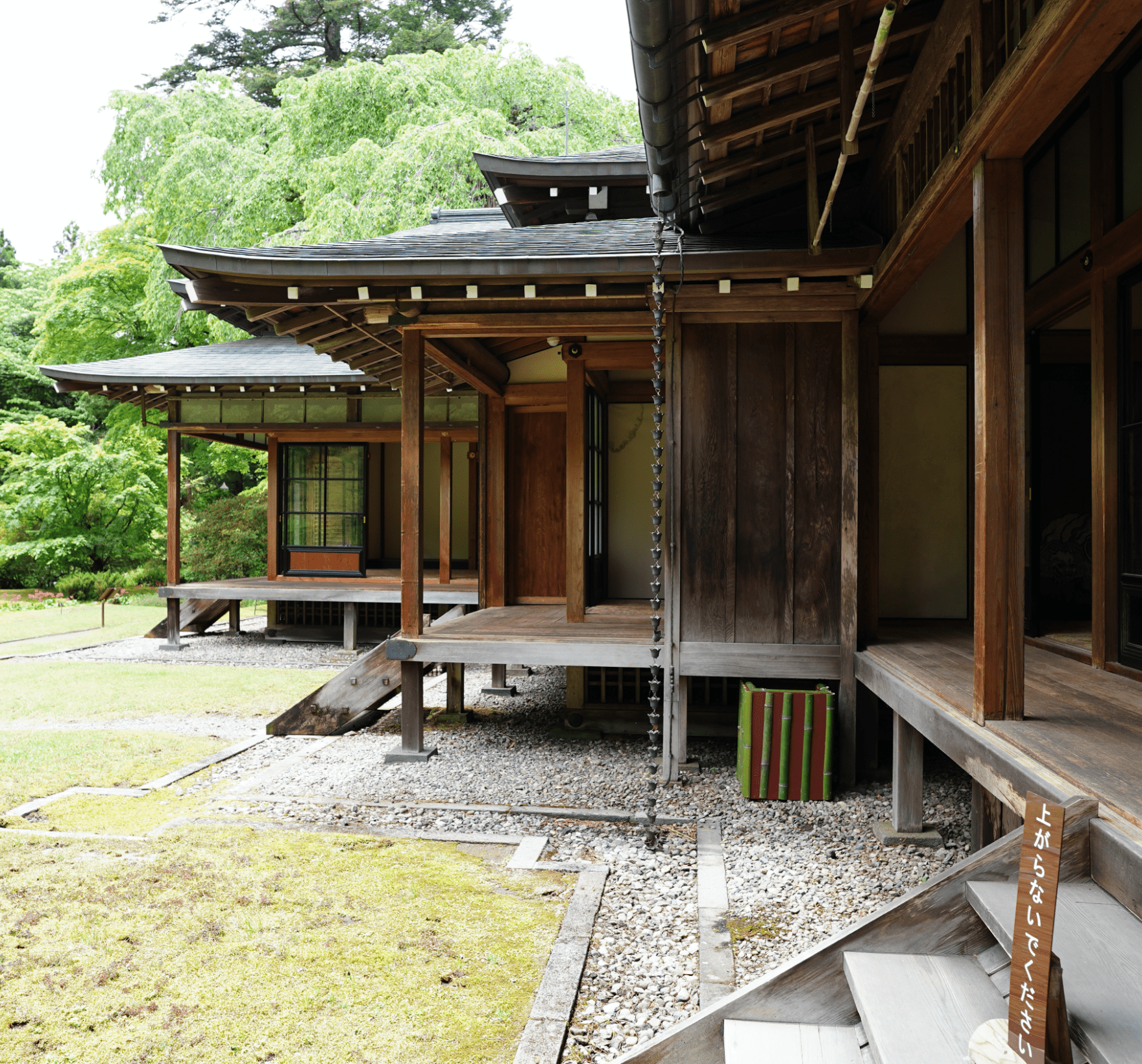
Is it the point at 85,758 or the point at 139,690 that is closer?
the point at 85,758

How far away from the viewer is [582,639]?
604cm

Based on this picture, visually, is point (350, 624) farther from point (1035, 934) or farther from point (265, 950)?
point (1035, 934)

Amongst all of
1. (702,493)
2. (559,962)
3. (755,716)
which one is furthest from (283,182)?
(559,962)

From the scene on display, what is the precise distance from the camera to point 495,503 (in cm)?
874

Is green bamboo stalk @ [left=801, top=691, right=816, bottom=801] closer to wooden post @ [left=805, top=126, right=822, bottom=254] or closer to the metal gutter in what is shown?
wooden post @ [left=805, top=126, right=822, bottom=254]

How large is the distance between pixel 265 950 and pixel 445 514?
25.4 feet

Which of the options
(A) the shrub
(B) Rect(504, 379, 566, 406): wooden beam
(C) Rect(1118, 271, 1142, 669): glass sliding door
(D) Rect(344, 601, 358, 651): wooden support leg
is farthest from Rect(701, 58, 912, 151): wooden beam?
(A) the shrub

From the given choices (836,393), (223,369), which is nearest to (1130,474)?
(836,393)

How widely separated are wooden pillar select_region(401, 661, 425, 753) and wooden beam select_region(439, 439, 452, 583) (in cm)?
428

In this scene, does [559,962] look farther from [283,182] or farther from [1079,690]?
[283,182]

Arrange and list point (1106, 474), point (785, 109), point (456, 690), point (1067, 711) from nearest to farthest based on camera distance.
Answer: point (1067, 711), point (1106, 474), point (785, 109), point (456, 690)

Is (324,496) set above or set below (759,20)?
below

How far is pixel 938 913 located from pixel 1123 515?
2821 mm

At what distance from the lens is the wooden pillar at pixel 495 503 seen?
28.6 feet
